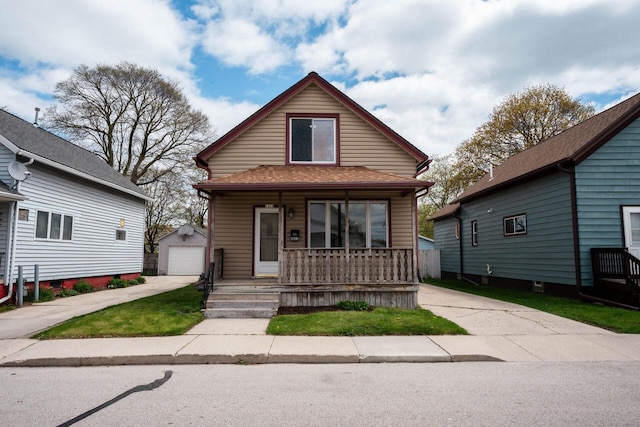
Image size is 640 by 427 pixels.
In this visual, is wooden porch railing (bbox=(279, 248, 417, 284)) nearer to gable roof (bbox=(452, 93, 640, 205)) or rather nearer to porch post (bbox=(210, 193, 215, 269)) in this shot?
porch post (bbox=(210, 193, 215, 269))

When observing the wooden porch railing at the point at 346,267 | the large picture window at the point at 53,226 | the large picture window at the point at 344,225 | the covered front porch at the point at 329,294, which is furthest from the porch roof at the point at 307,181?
the large picture window at the point at 53,226

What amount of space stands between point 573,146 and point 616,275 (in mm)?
4025

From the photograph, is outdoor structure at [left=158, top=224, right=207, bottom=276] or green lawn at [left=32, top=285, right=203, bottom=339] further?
outdoor structure at [left=158, top=224, right=207, bottom=276]

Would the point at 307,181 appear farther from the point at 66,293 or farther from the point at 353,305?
the point at 66,293

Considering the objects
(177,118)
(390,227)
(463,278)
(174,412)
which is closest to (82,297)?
(390,227)

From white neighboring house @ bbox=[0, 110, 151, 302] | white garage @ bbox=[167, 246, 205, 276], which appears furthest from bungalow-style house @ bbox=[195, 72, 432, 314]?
white garage @ bbox=[167, 246, 205, 276]

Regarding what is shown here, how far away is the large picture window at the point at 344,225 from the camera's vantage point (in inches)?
Result: 442

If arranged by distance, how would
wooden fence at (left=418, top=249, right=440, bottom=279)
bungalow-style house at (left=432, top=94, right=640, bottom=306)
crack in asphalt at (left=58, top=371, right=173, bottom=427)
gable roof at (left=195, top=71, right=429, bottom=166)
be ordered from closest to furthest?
crack in asphalt at (left=58, top=371, right=173, bottom=427), bungalow-style house at (left=432, top=94, right=640, bottom=306), gable roof at (left=195, top=71, right=429, bottom=166), wooden fence at (left=418, top=249, right=440, bottom=279)

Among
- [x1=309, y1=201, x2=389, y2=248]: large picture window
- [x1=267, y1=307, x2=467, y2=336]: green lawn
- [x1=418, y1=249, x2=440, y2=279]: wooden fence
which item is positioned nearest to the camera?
[x1=267, y1=307, x2=467, y2=336]: green lawn

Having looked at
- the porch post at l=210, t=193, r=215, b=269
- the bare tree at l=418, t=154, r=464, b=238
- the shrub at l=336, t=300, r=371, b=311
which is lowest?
the shrub at l=336, t=300, r=371, b=311

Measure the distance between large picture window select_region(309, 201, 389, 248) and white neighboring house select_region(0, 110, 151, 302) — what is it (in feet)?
27.2

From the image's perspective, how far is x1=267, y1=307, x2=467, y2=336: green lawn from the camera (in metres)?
7.18

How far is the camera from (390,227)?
37.0 feet

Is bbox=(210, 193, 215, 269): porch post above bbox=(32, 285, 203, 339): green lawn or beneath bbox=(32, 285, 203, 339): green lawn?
above
